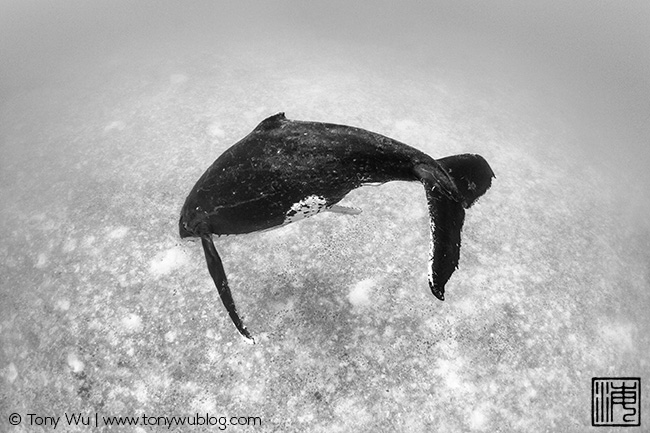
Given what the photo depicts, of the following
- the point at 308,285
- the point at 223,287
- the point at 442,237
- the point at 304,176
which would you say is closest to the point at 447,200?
the point at 442,237

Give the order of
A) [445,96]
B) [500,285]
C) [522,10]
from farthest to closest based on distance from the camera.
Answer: [522,10]
[445,96]
[500,285]

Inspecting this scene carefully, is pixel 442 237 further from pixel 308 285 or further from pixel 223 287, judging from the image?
pixel 308 285

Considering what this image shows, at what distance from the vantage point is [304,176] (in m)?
4.39

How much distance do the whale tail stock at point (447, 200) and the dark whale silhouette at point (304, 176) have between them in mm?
12

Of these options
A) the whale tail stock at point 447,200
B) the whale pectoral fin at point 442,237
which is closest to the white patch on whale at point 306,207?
the whale tail stock at point 447,200

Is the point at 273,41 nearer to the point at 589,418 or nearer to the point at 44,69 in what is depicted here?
the point at 44,69

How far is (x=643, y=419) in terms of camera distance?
581cm

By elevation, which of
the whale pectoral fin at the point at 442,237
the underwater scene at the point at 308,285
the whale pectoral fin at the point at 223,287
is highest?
the whale pectoral fin at the point at 442,237

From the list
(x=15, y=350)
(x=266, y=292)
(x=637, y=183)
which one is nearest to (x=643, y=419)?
(x=266, y=292)

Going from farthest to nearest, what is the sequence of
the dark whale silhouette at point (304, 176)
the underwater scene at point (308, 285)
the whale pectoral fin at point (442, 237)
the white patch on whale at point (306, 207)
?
the underwater scene at point (308, 285) → the white patch on whale at point (306, 207) → the dark whale silhouette at point (304, 176) → the whale pectoral fin at point (442, 237)

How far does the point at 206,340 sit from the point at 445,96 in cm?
1797

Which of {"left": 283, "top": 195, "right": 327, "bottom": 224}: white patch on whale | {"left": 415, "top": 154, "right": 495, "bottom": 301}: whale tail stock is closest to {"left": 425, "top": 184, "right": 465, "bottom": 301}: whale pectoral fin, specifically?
{"left": 415, "top": 154, "right": 495, "bottom": 301}: whale tail stock

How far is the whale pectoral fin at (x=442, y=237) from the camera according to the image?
338 cm

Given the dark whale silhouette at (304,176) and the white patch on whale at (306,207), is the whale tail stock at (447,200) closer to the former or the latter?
the dark whale silhouette at (304,176)
